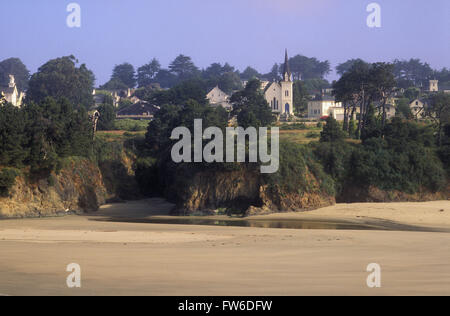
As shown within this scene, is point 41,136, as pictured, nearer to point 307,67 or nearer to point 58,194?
point 58,194

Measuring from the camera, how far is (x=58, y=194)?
33531 mm

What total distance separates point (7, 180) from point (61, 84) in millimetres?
62935

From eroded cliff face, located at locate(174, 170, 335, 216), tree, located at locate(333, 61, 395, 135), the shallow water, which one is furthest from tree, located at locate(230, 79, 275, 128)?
the shallow water

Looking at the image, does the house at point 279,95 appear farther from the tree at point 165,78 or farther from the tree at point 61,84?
the tree at point 165,78

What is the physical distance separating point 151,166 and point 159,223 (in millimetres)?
12778

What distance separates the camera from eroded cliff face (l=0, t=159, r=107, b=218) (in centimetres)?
3145

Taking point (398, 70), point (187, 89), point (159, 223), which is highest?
point (398, 70)

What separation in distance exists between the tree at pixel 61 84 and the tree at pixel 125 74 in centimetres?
6789

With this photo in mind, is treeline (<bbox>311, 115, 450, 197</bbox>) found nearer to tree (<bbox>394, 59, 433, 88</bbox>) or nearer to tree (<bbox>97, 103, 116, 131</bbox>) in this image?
tree (<bbox>97, 103, 116, 131</bbox>)

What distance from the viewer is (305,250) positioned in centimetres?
1891

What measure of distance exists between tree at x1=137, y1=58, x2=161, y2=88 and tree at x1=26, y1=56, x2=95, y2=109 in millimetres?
69255
